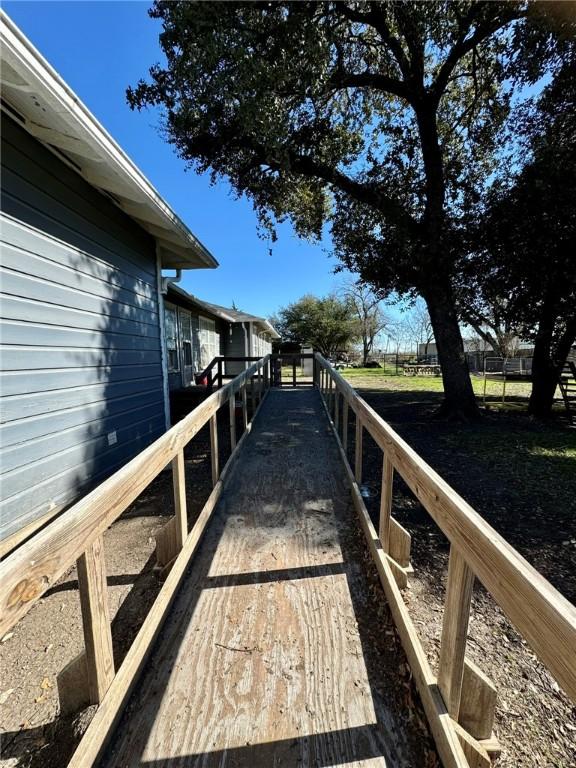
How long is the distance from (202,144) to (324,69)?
9.38 ft

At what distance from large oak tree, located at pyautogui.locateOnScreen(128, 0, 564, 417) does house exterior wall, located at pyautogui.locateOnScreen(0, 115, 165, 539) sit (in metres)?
3.29

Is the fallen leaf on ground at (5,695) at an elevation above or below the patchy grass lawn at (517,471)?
above

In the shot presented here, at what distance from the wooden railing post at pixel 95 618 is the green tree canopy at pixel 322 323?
110 feet

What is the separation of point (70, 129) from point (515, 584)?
3.89 m

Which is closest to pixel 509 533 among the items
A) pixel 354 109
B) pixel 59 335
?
pixel 59 335

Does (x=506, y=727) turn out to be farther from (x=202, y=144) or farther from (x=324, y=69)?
(x=202, y=144)

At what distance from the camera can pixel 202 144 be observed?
25.3 feet

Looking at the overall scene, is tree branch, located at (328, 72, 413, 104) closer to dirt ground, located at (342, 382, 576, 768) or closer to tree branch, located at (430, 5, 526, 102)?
tree branch, located at (430, 5, 526, 102)

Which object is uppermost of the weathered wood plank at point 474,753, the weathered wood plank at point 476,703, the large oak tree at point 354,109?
the large oak tree at point 354,109

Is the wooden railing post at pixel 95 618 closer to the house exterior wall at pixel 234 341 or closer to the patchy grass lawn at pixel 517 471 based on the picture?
the patchy grass lawn at pixel 517 471

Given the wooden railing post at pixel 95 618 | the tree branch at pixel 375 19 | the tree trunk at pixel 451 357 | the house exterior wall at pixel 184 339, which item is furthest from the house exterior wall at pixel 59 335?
the tree trunk at pixel 451 357

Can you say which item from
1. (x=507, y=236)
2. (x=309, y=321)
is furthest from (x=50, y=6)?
(x=309, y=321)

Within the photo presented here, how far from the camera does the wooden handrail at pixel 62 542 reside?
0.85 metres

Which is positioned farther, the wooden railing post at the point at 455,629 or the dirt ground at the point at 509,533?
the dirt ground at the point at 509,533
